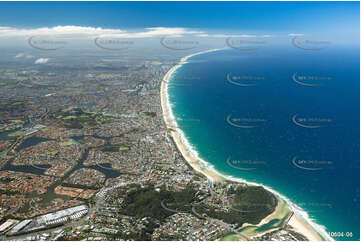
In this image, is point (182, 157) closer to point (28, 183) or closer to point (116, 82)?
point (28, 183)

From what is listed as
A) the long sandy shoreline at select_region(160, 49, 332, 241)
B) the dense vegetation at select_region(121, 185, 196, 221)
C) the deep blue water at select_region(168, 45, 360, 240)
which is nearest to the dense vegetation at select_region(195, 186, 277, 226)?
the long sandy shoreline at select_region(160, 49, 332, 241)

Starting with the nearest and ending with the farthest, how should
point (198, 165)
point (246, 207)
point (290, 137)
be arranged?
1. point (246, 207)
2. point (198, 165)
3. point (290, 137)

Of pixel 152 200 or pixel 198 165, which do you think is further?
pixel 198 165

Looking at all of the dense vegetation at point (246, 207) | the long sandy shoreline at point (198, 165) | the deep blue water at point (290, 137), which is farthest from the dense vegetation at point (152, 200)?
the deep blue water at point (290, 137)

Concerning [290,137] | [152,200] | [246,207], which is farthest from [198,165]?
[290,137]

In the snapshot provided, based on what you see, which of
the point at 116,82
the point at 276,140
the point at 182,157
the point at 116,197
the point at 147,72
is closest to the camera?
the point at 116,197

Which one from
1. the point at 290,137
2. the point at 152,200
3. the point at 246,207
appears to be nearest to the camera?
the point at 246,207

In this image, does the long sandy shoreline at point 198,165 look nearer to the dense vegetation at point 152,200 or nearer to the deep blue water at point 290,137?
the deep blue water at point 290,137

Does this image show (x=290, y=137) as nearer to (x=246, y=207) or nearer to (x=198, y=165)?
(x=198, y=165)

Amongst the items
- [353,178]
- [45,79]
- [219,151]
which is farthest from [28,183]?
[45,79]
